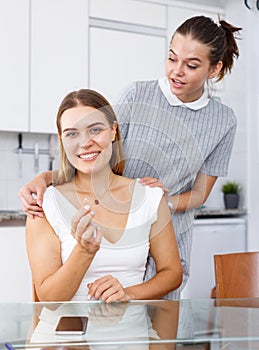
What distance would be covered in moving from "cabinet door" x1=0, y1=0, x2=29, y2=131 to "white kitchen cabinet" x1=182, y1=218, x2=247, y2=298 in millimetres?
1133

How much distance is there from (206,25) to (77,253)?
70 centimetres

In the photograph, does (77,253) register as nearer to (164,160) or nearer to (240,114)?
(164,160)

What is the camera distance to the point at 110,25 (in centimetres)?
309

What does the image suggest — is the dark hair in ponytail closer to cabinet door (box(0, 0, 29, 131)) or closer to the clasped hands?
the clasped hands

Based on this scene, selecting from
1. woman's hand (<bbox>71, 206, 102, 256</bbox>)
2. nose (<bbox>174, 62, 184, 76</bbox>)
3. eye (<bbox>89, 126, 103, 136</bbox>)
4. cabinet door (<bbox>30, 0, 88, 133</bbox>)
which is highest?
cabinet door (<bbox>30, 0, 88, 133</bbox>)

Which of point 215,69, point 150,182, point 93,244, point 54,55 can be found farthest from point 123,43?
point 93,244

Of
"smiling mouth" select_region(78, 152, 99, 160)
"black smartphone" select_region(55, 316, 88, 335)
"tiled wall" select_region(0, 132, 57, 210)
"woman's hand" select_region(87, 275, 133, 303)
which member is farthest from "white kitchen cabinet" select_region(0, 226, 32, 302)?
"black smartphone" select_region(55, 316, 88, 335)

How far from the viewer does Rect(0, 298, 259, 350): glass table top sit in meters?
0.81

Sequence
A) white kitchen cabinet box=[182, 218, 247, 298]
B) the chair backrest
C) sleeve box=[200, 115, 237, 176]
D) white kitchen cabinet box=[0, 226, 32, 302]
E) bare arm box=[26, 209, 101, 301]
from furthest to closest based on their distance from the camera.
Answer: white kitchen cabinet box=[182, 218, 247, 298] → white kitchen cabinet box=[0, 226, 32, 302] → sleeve box=[200, 115, 237, 176] → the chair backrest → bare arm box=[26, 209, 101, 301]

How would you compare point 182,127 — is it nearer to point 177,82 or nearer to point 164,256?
point 177,82

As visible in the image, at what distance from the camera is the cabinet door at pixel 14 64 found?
2.76 metres

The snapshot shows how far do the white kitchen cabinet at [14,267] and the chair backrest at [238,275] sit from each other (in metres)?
1.18

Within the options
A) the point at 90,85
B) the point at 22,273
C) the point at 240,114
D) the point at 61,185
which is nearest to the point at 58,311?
the point at 61,185

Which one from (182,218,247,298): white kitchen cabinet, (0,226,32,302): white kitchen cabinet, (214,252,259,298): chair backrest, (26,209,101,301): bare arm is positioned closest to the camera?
(26,209,101,301): bare arm
